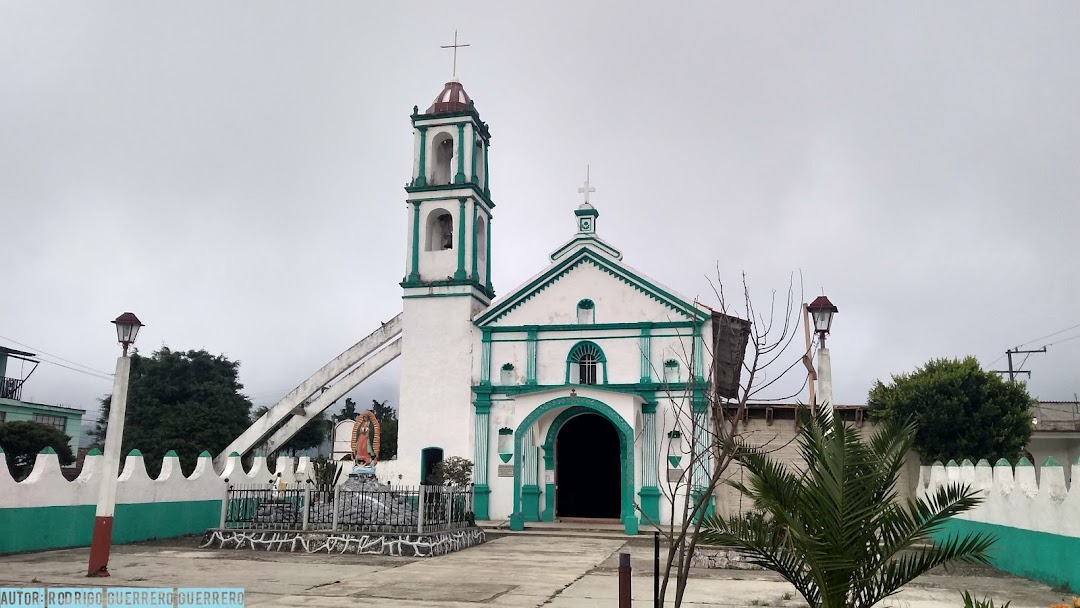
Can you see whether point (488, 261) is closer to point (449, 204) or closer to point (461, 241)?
point (461, 241)

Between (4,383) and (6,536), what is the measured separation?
37099mm

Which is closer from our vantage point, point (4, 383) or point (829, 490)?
point (829, 490)

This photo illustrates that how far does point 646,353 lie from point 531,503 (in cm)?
526

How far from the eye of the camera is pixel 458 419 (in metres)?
24.4

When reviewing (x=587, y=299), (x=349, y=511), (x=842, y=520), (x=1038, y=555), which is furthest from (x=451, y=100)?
(x=842, y=520)

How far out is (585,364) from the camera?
24188 millimetres

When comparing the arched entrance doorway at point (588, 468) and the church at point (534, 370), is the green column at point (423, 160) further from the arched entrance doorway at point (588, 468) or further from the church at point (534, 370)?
the arched entrance doorway at point (588, 468)

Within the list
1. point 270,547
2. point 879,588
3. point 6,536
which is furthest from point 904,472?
point 6,536

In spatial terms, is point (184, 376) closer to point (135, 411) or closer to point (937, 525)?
point (135, 411)

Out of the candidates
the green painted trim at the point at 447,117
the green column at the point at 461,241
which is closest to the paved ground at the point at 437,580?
the green column at the point at 461,241

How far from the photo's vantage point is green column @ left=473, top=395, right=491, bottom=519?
922 inches

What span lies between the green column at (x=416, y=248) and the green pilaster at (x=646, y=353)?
722 centimetres

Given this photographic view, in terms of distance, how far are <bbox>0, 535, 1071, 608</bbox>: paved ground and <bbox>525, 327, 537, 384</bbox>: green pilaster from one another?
27.8ft

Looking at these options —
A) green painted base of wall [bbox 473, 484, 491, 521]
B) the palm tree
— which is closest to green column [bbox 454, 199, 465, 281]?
green painted base of wall [bbox 473, 484, 491, 521]
